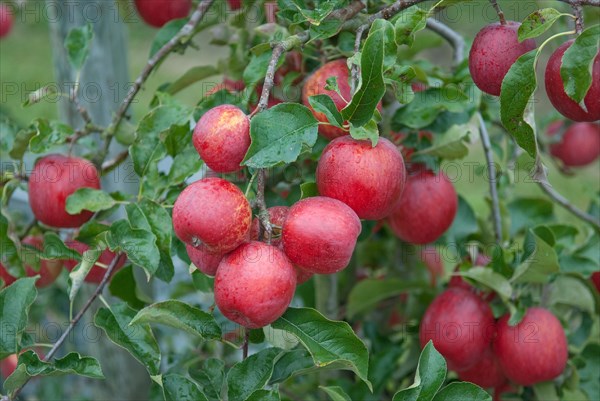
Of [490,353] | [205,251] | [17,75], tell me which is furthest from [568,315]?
[17,75]

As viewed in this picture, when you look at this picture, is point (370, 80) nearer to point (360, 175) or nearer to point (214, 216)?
point (360, 175)

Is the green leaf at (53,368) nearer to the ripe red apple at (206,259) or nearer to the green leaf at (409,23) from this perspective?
the ripe red apple at (206,259)

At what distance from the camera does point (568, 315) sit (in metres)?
1.40

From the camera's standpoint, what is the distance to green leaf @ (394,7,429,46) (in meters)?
0.83

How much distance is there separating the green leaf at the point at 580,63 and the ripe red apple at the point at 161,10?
2.47ft

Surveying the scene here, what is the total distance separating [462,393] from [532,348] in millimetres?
264

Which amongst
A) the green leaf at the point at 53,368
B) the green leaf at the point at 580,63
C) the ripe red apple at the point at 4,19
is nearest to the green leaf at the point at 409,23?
the green leaf at the point at 580,63

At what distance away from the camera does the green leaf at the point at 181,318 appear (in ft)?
2.56

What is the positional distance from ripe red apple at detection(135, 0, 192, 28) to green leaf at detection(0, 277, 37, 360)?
544 mm

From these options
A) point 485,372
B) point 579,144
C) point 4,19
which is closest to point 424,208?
point 485,372

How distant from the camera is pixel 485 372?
1.15 m

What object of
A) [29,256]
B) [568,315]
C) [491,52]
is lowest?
[568,315]

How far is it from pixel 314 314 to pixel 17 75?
491cm

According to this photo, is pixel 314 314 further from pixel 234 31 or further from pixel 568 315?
pixel 568 315
